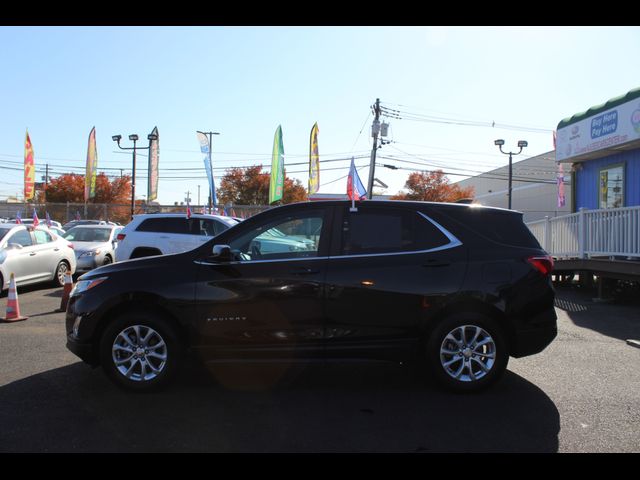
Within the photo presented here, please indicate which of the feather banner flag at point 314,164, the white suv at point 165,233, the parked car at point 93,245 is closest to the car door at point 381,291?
the white suv at point 165,233

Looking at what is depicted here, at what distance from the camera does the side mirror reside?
4.71 meters

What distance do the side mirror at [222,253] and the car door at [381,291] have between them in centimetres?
95

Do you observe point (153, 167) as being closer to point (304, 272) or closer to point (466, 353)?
point (304, 272)

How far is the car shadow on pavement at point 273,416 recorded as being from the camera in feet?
12.0

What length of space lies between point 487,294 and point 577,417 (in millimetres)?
1254

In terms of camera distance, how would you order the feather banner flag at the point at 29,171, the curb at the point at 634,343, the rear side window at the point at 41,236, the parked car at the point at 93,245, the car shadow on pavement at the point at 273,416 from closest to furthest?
the car shadow on pavement at the point at 273,416 < the curb at the point at 634,343 < the rear side window at the point at 41,236 < the parked car at the point at 93,245 < the feather banner flag at the point at 29,171

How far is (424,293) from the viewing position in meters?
4.74

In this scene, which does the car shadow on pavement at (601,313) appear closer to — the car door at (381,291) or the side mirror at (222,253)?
the car door at (381,291)

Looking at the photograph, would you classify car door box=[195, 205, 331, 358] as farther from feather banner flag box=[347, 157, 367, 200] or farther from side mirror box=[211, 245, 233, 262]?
feather banner flag box=[347, 157, 367, 200]

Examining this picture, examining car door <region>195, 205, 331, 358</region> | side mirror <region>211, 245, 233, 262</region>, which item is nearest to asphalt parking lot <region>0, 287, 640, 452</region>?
car door <region>195, 205, 331, 358</region>

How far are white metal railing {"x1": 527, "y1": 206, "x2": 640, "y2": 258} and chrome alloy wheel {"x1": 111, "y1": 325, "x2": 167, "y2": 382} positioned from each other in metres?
9.13

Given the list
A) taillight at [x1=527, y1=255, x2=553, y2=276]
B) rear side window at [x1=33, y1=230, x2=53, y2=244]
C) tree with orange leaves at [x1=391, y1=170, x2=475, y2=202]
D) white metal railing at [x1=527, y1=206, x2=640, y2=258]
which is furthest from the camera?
tree with orange leaves at [x1=391, y1=170, x2=475, y2=202]

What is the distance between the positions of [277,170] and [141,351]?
23.0 m
